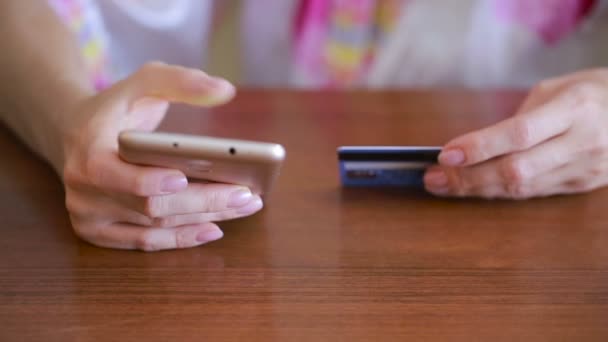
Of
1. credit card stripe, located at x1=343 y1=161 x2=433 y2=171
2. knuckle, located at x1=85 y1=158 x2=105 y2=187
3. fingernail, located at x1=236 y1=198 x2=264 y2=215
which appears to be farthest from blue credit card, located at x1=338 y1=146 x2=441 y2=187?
knuckle, located at x1=85 y1=158 x2=105 y2=187

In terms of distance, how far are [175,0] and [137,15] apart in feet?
0.22

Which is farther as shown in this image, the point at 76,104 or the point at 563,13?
the point at 563,13

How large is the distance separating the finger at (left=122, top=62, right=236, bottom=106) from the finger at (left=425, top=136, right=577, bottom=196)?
8.9 inches

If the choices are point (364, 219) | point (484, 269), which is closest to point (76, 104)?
point (364, 219)

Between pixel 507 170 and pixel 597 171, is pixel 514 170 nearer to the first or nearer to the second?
pixel 507 170

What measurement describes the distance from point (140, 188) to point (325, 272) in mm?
162

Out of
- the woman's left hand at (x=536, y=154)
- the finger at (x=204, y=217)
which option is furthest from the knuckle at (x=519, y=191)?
the finger at (x=204, y=217)

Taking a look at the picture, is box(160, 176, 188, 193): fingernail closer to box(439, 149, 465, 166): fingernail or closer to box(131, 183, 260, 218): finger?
box(131, 183, 260, 218): finger

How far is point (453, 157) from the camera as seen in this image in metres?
0.66

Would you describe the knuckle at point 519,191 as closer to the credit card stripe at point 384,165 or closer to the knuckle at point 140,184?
the credit card stripe at point 384,165

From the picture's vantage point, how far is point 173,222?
2.01 ft

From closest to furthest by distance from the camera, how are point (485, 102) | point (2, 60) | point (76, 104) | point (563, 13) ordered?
point (76, 104), point (2, 60), point (485, 102), point (563, 13)

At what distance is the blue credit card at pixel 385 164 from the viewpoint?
0.68 metres

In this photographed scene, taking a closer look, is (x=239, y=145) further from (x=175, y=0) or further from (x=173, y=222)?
(x=175, y=0)
